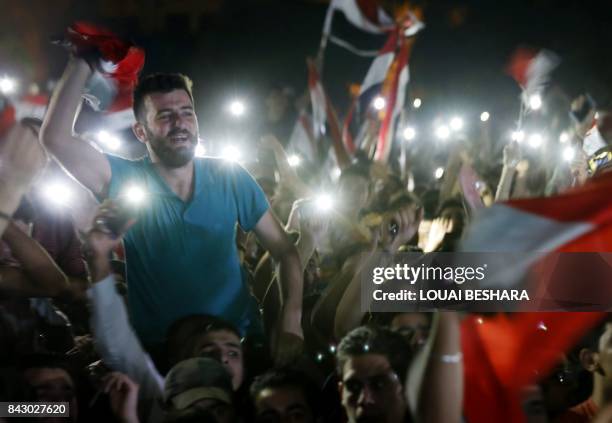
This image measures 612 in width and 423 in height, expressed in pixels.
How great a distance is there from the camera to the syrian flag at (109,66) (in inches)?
114

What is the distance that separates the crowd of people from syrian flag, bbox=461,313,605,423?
45mm

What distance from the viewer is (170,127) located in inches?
119

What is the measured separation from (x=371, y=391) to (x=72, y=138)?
1636 mm

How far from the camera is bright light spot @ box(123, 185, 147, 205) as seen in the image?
294cm

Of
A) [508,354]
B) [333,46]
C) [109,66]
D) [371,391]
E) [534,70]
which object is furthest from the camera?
[333,46]

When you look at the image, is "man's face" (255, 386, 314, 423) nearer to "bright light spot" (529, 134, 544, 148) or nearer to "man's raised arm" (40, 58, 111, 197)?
"man's raised arm" (40, 58, 111, 197)

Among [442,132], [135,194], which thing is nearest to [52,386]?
[135,194]

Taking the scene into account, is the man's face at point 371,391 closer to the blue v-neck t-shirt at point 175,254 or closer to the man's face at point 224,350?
the man's face at point 224,350

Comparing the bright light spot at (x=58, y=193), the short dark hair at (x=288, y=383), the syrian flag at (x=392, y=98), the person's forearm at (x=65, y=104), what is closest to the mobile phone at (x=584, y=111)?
the syrian flag at (x=392, y=98)

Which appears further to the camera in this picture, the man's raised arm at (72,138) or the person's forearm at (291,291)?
the person's forearm at (291,291)

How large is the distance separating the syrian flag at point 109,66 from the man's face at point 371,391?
172 cm

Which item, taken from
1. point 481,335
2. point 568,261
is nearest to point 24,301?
point 481,335

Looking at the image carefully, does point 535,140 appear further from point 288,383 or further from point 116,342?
point 116,342

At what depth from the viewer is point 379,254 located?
135 inches
